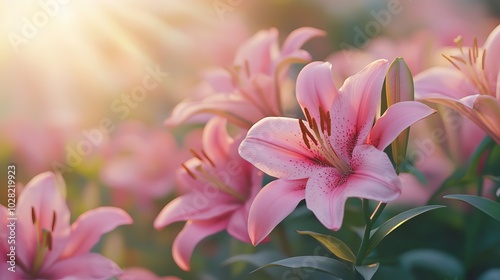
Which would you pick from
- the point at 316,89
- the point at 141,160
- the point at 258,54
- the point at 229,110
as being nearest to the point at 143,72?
the point at 141,160

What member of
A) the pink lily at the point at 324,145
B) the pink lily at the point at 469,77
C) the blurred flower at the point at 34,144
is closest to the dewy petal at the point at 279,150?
the pink lily at the point at 324,145

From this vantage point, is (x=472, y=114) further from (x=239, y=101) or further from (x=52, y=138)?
(x=52, y=138)

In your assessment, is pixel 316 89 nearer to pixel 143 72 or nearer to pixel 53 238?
pixel 53 238

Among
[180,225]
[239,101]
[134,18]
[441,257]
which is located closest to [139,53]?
[134,18]

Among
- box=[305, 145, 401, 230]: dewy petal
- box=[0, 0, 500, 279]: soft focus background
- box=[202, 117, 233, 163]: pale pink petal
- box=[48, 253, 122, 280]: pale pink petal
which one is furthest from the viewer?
box=[0, 0, 500, 279]: soft focus background

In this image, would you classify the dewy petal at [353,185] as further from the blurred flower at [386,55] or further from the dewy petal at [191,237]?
the blurred flower at [386,55]

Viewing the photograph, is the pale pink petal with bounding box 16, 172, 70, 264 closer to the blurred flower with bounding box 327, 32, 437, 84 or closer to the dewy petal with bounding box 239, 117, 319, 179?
the dewy petal with bounding box 239, 117, 319, 179

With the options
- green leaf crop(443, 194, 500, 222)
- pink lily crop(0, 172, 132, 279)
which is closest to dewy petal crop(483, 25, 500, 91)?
green leaf crop(443, 194, 500, 222)
